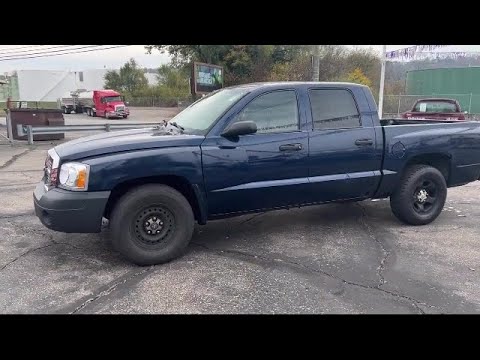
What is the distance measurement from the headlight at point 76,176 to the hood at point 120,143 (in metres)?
0.09

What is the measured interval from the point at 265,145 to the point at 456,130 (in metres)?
2.98

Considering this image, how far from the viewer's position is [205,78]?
1803 centimetres

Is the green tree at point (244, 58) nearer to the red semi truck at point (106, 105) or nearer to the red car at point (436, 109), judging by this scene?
the red semi truck at point (106, 105)

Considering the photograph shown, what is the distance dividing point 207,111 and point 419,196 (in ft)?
10.3

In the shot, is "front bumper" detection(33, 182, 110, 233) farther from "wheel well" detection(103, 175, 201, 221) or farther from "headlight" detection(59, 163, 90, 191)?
"wheel well" detection(103, 175, 201, 221)

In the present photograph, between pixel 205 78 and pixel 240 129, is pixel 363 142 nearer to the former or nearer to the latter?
pixel 240 129

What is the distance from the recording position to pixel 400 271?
404cm

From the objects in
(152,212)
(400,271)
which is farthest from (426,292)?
(152,212)

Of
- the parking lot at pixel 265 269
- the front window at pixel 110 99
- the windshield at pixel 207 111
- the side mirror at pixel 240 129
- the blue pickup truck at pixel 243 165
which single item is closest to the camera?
the parking lot at pixel 265 269

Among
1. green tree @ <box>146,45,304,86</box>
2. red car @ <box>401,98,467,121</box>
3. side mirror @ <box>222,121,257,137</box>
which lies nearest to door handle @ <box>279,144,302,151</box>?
side mirror @ <box>222,121,257,137</box>

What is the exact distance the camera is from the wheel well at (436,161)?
5.44 m

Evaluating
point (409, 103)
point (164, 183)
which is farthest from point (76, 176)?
point (409, 103)

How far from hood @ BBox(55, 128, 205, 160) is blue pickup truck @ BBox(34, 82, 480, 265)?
0.4 inches

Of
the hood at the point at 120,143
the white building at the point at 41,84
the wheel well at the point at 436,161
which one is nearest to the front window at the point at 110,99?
the white building at the point at 41,84
